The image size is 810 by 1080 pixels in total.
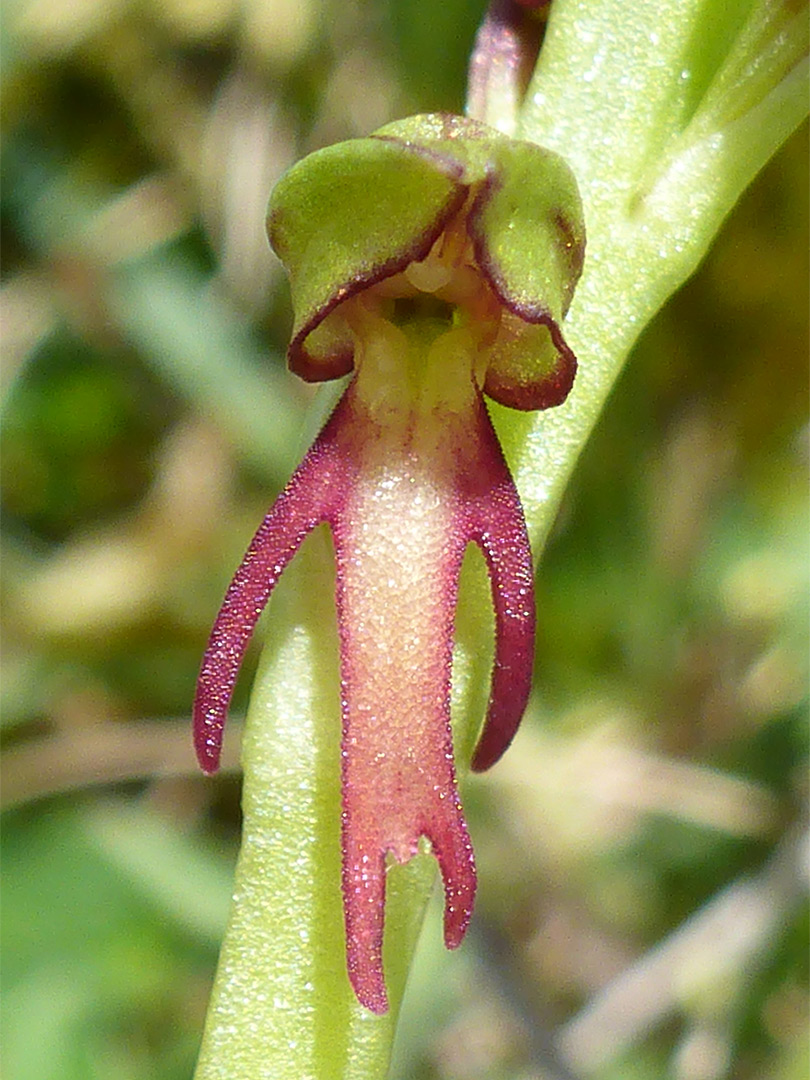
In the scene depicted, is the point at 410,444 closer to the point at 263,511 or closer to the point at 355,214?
the point at 355,214

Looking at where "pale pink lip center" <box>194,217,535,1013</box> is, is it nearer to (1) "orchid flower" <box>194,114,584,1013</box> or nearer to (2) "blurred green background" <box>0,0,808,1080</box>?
(1) "orchid flower" <box>194,114,584,1013</box>

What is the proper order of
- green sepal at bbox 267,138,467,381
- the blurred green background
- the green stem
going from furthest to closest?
the blurred green background < the green stem < green sepal at bbox 267,138,467,381

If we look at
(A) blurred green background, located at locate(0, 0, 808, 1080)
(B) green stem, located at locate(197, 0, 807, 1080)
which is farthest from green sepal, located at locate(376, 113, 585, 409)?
(A) blurred green background, located at locate(0, 0, 808, 1080)

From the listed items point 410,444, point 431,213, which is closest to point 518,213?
point 431,213

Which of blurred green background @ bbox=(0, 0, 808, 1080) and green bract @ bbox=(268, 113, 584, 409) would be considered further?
blurred green background @ bbox=(0, 0, 808, 1080)

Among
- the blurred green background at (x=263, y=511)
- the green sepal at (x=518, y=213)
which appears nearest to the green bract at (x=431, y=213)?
the green sepal at (x=518, y=213)

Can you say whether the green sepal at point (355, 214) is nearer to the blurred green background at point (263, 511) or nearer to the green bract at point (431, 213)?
the green bract at point (431, 213)

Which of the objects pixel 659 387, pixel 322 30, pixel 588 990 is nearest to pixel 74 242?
pixel 322 30

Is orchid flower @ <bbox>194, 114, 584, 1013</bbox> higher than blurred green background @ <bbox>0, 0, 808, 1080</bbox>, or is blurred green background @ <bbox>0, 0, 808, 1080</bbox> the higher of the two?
blurred green background @ <bbox>0, 0, 808, 1080</bbox>
